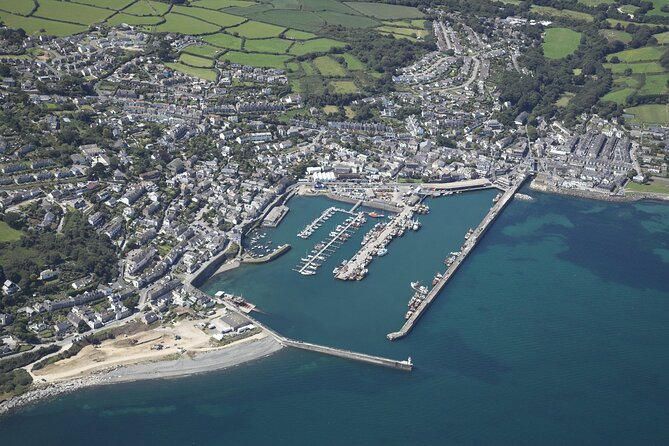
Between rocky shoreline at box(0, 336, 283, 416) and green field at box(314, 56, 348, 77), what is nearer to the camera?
rocky shoreline at box(0, 336, 283, 416)

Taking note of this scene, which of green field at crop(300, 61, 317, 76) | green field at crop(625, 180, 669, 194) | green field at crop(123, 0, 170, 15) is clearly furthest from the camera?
green field at crop(123, 0, 170, 15)

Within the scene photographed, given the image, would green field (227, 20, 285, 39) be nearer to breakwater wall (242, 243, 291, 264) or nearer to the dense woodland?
breakwater wall (242, 243, 291, 264)

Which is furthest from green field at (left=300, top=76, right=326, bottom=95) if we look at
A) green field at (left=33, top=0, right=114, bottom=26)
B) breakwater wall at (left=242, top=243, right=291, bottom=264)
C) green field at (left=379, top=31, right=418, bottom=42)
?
breakwater wall at (left=242, top=243, right=291, bottom=264)

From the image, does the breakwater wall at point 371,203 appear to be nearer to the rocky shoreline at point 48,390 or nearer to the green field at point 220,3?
the rocky shoreline at point 48,390

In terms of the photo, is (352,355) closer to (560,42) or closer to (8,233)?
(8,233)

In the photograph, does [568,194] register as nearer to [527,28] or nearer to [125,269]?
[125,269]

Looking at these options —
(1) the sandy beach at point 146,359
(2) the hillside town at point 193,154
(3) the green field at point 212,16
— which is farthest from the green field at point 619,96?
(1) the sandy beach at point 146,359

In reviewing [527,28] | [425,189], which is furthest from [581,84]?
[425,189]
